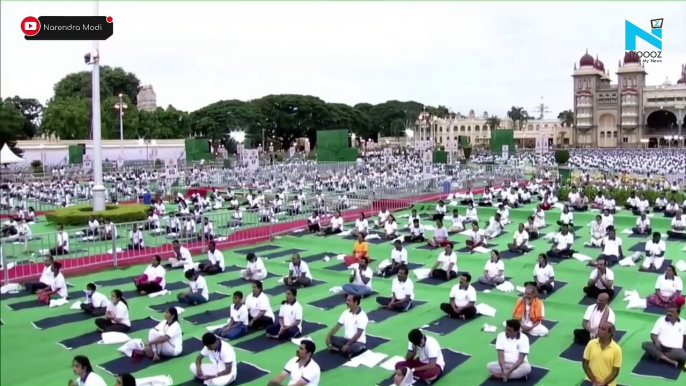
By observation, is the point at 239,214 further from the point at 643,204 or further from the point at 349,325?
the point at 643,204

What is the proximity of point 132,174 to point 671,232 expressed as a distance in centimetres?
2566

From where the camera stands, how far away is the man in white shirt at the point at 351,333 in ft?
24.9

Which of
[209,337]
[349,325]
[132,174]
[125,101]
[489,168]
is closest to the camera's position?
[209,337]

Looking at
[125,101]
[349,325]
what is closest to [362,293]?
[349,325]

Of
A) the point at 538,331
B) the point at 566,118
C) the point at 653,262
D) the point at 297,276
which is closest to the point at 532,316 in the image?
the point at 538,331

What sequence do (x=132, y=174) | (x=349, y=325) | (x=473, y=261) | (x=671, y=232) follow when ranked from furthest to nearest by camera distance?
(x=132, y=174), (x=671, y=232), (x=473, y=261), (x=349, y=325)

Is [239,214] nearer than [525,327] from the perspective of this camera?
No

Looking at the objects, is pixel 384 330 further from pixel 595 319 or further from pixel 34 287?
→ pixel 34 287

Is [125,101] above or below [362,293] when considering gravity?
above

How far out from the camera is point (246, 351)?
7.79m

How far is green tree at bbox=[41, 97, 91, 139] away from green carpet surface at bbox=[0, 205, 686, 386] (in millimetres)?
38152

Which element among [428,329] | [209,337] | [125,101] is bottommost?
[428,329]

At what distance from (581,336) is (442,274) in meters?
3.84

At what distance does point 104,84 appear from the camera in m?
61.2
